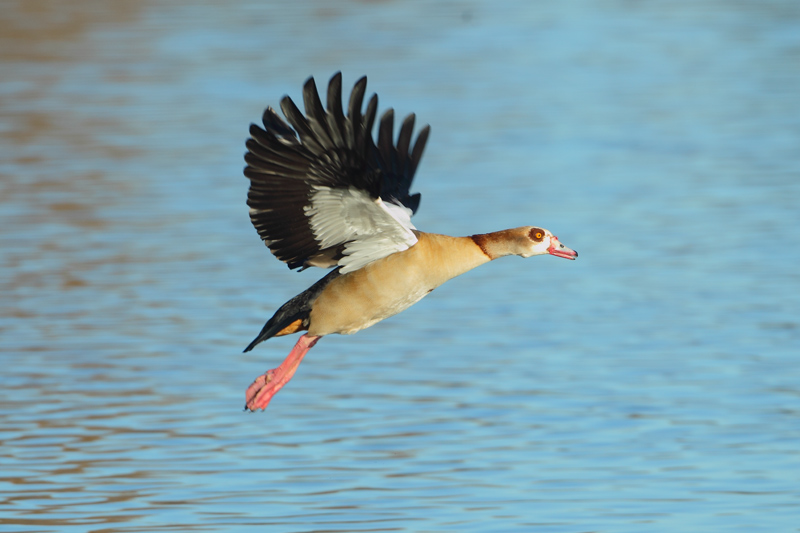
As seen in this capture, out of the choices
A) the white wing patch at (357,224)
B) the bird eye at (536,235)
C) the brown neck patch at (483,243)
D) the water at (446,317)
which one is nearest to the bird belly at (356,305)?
the white wing patch at (357,224)

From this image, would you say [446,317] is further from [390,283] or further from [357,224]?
[357,224]

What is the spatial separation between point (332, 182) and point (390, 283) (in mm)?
692

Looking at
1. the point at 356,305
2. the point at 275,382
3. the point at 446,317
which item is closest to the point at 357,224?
the point at 356,305

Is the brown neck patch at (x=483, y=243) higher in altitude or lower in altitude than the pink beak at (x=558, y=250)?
higher

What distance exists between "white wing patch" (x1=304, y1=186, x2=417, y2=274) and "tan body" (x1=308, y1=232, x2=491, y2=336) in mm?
67

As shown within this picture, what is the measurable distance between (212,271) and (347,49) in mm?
11499

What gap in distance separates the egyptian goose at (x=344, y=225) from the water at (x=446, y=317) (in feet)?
3.77

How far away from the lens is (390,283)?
24.8 ft

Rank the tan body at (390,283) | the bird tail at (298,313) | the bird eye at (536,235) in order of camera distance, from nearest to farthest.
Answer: the tan body at (390,283), the bird tail at (298,313), the bird eye at (536,235)

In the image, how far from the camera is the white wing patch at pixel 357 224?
727 cm

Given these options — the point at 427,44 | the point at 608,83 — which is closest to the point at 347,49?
the point at 427,44

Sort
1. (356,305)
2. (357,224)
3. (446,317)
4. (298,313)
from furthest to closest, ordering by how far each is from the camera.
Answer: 1. (446,317)
2. (298,313)
3. (356,305)
4. (357,224)

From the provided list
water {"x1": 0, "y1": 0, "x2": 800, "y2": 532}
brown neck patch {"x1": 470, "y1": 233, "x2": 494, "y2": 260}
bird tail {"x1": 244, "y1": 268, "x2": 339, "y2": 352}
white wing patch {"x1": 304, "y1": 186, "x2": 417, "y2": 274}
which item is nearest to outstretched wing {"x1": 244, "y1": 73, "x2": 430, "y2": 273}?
white wing patch {"x1": 304, "y1": 186, "x2": 417, "y2": 274}

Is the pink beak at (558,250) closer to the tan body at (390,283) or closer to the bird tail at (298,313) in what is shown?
the tan body at (390,283)
